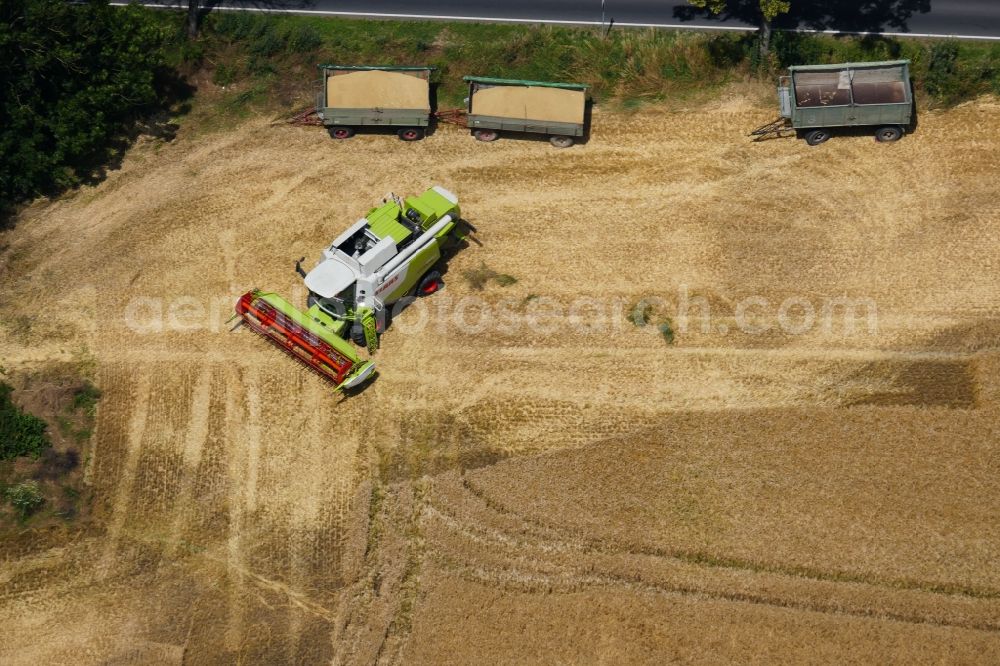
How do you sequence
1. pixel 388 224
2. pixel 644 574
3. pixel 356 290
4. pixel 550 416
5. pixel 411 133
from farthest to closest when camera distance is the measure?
pixel 411 133 → pixel 388 224 → pixel 356 290 → pixel 550 416 → pixel 644 574

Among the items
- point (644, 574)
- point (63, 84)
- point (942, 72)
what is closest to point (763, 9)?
point (942, 72)

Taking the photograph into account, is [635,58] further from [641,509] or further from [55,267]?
[55,267]

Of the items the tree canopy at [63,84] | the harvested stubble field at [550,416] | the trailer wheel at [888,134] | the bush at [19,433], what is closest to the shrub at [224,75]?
the tree canopy at [63,84]

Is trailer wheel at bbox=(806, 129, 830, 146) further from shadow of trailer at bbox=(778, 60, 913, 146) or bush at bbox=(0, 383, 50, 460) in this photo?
bush at bbox=(0, 383, 50, 460)

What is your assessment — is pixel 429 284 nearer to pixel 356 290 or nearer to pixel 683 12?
pixel 356 290

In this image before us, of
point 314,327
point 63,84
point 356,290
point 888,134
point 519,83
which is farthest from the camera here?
point 519,83

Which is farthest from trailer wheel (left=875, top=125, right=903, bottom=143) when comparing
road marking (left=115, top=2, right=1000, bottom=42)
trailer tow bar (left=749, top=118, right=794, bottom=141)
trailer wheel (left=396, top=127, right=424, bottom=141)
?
trailer wheel (left=396, top=127, right=424, bottom=141)

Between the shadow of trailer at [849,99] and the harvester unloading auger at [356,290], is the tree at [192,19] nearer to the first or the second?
the harvester unloading auger at [356,290]
